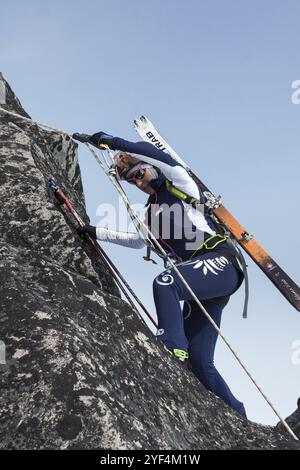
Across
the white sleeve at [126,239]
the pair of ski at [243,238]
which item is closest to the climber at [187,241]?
the white sleeve at [126,239]

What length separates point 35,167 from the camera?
10.4 metres

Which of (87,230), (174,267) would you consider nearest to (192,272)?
(174,267)

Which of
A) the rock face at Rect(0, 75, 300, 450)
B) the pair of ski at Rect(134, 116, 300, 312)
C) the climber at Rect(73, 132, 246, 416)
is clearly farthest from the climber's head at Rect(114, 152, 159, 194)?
the rock face at Rect(0, 75, 300, 450)

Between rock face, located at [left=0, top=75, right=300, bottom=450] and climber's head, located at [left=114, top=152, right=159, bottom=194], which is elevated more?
climber's head, located at [left=114, top=152, right=159, bottom=194]

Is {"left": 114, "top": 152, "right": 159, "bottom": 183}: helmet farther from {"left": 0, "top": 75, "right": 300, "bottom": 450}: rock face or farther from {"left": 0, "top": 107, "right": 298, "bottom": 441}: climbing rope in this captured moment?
{"left": 0, "top": 75, "right": 300, "bottom": 450}: rock face

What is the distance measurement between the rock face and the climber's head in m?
1.57

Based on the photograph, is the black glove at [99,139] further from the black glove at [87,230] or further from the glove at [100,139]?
the black glove at [87,230]

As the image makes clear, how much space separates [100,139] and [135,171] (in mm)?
882

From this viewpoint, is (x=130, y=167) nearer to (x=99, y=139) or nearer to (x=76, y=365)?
(x=99, y=139)

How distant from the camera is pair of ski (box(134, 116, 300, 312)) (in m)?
11.8

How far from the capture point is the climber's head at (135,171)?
424 inches

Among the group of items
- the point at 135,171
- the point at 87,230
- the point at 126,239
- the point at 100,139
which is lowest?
the point at 126,239

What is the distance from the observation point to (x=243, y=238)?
12.0 meters
